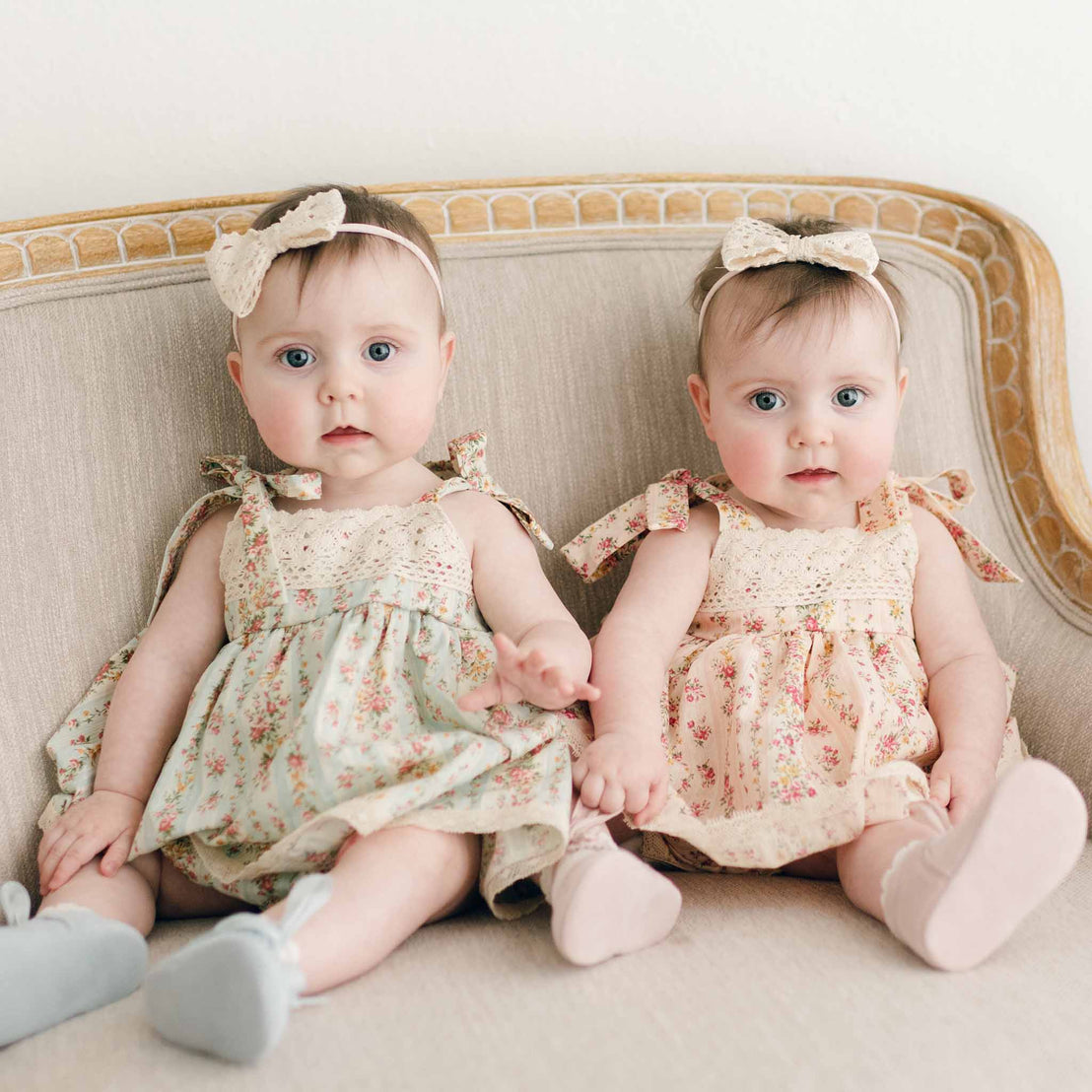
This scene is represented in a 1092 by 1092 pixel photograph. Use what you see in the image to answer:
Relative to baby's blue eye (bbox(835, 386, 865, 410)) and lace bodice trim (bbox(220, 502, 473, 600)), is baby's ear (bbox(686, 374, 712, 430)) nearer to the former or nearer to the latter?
baby's blue eye (bbox(835, 386, 865, 410))

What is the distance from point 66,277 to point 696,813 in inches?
37.2

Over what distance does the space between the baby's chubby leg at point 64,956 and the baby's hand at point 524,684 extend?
341 mm

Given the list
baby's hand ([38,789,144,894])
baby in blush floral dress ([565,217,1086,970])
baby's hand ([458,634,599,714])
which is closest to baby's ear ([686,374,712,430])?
baby in blush floral dress ([565,217,1086,970])

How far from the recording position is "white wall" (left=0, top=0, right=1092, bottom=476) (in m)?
1.57

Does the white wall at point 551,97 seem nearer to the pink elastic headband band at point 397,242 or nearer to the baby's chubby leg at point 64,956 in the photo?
the pink elastic headband band at point 397,242

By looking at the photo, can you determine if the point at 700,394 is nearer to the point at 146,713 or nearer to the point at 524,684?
the point at 524,684

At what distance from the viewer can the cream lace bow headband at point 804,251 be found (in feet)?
4.15

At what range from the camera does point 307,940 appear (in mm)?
852

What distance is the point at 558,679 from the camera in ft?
3.34

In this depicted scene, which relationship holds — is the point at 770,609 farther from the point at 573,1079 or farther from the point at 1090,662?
the point at 573,1079

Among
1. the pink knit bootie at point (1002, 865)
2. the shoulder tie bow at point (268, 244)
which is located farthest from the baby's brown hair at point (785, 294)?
the pink knit bootie at point (1002, 865)

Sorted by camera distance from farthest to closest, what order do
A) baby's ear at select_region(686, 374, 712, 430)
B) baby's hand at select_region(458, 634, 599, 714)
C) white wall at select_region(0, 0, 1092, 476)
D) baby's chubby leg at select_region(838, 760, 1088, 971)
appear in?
white wall at select_region(0, 0, 1092, 476), baby's ear at select_region(686, 374, 712, 430), baby's hand at select_region(458, 634, 599, 714), baby's chubby leg at select_region(838, 760, 1088, 971)

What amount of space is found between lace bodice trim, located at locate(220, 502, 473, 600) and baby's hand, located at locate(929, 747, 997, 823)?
0.52 m

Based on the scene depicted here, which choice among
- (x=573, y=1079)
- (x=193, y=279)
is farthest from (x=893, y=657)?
(x=193, y=279)
